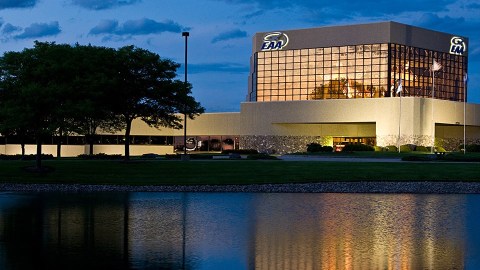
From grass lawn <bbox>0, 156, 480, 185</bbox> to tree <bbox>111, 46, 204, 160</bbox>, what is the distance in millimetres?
6023

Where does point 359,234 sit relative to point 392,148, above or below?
below

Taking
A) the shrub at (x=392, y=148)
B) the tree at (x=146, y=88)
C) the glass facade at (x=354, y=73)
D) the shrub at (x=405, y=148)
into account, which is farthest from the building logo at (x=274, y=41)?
the tree at (x=146, y=88)

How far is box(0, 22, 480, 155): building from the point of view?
79.6 metres

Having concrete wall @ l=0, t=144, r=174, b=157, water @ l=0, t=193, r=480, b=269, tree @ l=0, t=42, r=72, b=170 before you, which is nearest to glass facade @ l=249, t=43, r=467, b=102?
concrete wall @ l=0, t=144, r=174, b=157

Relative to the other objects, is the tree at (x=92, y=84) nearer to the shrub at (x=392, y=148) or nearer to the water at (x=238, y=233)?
the water at (x=238, y=233)

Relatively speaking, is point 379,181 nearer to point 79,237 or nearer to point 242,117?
point 79,237

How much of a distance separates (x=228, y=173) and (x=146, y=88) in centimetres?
1341

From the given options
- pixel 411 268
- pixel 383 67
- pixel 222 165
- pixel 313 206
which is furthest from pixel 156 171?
pixel 383 67

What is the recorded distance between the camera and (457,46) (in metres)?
98.8

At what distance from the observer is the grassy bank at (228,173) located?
35688mm

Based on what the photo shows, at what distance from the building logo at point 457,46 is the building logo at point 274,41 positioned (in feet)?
81.5

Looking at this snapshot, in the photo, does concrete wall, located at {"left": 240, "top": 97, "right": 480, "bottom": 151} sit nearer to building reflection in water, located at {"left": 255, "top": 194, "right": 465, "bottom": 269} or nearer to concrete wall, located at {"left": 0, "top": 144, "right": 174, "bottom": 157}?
concrete wall, located at {"left": 0, "top": 144, "right": 174, "bottom": 157}

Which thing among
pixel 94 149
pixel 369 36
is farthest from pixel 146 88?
pixel 369 36

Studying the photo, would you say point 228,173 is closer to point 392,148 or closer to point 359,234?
point 359,234
